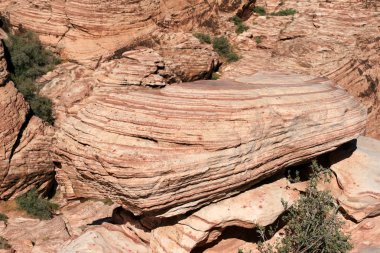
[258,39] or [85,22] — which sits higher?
[85,22]

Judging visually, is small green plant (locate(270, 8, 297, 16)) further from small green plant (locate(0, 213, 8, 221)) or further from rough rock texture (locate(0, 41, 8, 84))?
small green plant (locate(0, 213, 8, 221))

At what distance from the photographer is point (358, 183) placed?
926 cm

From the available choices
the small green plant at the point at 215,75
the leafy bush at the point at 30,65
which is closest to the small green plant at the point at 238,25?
the small green plant at the point at 215,75

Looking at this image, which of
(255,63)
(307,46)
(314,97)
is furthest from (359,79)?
(314,97)

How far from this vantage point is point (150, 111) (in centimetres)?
771

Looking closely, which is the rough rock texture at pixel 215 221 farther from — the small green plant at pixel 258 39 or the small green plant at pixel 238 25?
the small green plant at pixel 238 25

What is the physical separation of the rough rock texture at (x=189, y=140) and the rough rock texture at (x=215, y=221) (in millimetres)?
278

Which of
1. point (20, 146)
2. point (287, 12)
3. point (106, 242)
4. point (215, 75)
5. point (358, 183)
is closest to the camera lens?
point (106, 242)

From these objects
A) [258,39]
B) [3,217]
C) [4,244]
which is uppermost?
[258,39]

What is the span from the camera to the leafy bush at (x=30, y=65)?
1583cm

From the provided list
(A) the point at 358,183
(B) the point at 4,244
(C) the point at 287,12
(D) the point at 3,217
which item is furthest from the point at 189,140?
(C) the point at 287,12

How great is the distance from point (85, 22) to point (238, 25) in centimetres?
809

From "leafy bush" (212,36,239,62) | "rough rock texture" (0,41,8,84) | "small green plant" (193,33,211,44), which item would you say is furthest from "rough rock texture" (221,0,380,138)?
"rough rock texture" (0,41,8,84)

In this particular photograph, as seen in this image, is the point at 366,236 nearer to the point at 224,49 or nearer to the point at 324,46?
the point at 324,46
